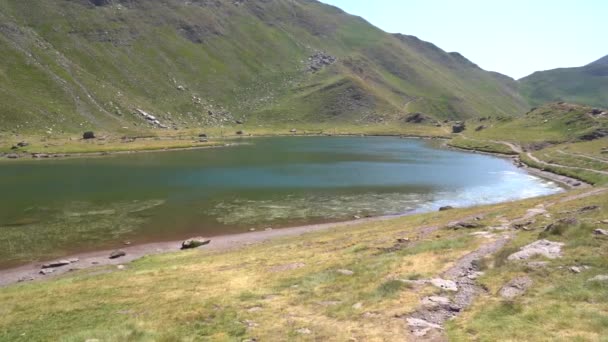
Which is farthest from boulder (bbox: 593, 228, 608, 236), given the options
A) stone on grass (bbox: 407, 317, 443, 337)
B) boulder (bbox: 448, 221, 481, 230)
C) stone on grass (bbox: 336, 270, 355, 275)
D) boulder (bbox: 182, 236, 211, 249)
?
boulder (bbox: 182, 236, 211, 249)

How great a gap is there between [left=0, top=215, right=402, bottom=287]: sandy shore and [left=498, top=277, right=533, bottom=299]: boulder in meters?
30.0

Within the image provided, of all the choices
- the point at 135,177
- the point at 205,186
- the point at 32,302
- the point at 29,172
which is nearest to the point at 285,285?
the point at 32,302

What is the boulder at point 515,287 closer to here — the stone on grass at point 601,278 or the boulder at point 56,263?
the stone on grass at point 601,278

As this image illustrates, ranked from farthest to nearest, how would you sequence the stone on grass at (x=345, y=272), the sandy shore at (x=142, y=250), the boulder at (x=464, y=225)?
the boulder at (x=464, y=225) → the sandy shore at (x=142, y=250) → the stone on grass at (x=345, y=272)

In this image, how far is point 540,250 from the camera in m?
27.6

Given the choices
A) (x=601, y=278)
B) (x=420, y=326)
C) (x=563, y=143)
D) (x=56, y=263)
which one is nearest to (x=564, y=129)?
(x=563, y=143)

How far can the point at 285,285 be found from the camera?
94.6 ft

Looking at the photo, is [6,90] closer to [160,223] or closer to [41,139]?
[41,139]

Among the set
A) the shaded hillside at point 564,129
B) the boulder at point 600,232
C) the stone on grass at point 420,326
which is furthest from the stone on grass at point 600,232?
the shaded hillside at point 564,129

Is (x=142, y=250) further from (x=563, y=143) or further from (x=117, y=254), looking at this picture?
(x=563, y=143)

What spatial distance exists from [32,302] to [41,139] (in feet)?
507

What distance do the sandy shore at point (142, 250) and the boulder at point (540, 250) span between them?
28732 millimetres

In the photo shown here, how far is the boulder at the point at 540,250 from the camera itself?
2667cm

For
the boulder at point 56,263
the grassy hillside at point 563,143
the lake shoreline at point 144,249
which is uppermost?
the grassy hillside at point 563,143
